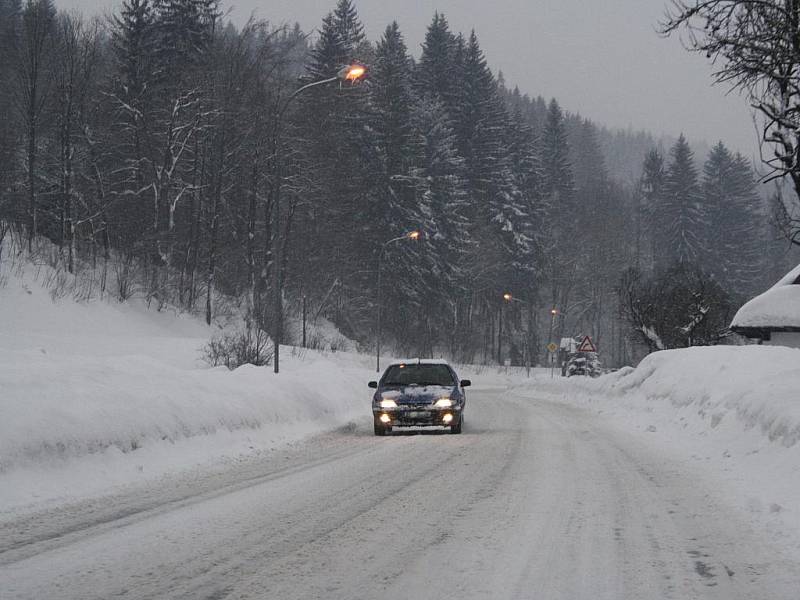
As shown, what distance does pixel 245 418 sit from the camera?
53.2 ft

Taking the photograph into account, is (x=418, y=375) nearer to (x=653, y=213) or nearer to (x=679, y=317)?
(x=679, y=317)

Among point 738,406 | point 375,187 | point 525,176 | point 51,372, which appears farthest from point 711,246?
point 51,372

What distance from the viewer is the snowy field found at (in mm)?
9773

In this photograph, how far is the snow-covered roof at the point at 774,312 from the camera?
1213 inches

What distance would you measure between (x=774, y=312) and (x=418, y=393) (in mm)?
18540

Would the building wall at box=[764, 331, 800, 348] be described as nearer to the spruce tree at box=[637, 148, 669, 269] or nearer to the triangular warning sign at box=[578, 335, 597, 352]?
the triangular warning sign at box=[578, 335, 597, 352]

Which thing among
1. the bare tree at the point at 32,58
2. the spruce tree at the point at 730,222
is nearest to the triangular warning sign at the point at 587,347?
the bare tree at the point at 32,58

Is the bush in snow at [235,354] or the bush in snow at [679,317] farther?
the bush in snow at [679,317]

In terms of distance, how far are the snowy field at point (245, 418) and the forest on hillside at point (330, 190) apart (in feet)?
14.8

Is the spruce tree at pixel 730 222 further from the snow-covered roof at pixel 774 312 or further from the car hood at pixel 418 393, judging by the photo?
the car hood at pixel 418 393

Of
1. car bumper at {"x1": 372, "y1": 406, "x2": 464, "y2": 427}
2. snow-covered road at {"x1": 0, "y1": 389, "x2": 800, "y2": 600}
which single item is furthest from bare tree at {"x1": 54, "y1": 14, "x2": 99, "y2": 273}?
snow-covered road at {"x1": 0, "y1": 389, "x2": 800, "y2": 600}

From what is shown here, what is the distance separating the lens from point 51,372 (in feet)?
41.5

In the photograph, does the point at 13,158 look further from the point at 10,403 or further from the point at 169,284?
the point at 10,403

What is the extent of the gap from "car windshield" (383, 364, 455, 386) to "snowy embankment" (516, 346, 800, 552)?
4.51 meters
